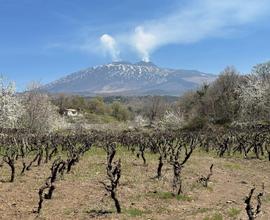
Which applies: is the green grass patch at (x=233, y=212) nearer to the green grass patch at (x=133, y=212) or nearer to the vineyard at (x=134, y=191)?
the vineyard at (x=134, y=191)

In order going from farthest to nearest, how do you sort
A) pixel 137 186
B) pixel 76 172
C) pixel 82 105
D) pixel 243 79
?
pixel 82 105
pixel 243 79
pixel 76 172
pixel 137 186

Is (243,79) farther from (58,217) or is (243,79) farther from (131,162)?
(58,217)

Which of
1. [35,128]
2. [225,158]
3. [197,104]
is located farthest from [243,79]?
[225,158]

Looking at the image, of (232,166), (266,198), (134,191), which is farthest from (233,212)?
(232,166)

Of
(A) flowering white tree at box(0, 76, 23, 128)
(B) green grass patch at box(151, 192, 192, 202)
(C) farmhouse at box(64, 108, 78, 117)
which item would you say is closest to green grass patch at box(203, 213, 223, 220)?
(B) green grass patch at box(151, 192, 192, 202)

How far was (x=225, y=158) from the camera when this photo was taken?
38.4 meters

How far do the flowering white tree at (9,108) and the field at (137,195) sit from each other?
31105mm

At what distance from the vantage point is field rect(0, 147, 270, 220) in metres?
17.2

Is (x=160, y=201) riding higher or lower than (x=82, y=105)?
lower

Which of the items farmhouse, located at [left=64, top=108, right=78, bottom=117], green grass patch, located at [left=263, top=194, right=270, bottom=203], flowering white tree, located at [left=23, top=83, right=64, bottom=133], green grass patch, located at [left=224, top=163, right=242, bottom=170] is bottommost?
green grass patch, located at [left=263, top=194, right=270, bottom=203]

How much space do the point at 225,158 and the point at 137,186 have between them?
1731 centimetres

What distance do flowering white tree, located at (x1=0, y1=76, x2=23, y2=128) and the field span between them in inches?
1225

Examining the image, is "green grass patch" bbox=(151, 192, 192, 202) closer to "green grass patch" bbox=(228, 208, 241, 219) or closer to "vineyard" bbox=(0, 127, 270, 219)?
"vineyard" bbox=(0, 127, 270, 219)

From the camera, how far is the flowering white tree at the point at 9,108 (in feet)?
196
